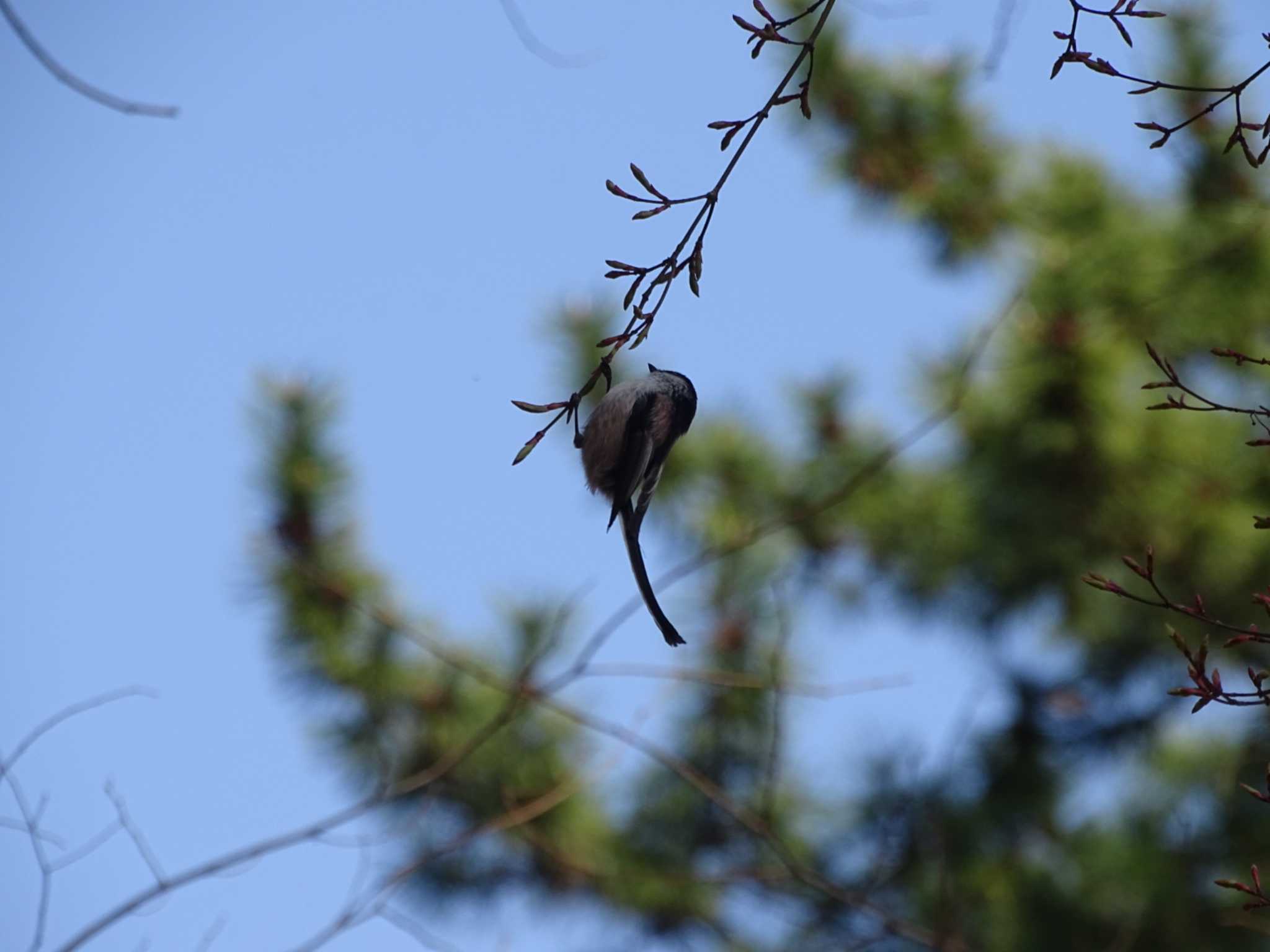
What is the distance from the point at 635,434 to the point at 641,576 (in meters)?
0.39

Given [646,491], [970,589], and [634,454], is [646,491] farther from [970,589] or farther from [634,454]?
[970,589]

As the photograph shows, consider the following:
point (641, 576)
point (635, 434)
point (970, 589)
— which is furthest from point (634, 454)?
point (970, 589)

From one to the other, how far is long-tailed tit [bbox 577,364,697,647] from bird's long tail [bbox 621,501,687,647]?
0.05 feet

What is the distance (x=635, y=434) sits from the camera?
7.28 feet

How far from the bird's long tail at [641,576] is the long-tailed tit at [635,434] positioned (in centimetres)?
1

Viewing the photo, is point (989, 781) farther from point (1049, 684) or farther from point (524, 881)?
point (524, 881)

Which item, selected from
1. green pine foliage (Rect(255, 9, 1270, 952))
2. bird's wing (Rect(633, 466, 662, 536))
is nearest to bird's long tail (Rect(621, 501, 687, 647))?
bird's wing (Rect(633, 466, 662, 536))

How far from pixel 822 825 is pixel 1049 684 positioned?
4.28ft

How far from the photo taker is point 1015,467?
5.70 metres

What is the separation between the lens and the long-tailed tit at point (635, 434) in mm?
2188

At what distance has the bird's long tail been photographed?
5.39 ft

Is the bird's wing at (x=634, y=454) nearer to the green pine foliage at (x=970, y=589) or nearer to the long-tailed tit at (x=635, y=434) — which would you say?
the long-tailed tit at (x=635, y=434)

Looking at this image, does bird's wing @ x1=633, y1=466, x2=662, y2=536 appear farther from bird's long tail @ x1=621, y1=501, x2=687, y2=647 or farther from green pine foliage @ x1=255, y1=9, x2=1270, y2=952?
green pine foliage @ x1=255, y1=9, x2=1270, y2=952

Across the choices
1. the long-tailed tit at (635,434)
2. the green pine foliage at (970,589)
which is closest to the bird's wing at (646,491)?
the long-tailed tit at (635,434)
